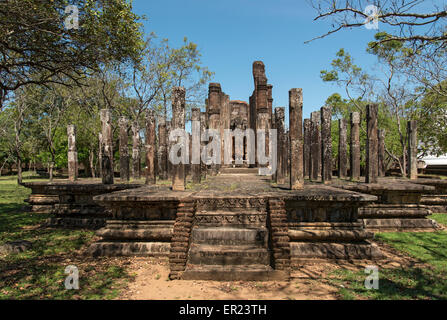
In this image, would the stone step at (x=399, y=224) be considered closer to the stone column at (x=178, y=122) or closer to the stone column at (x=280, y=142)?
the stone column at (x=280, y=142)

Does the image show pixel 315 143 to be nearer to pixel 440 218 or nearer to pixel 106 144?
pixel 440 218

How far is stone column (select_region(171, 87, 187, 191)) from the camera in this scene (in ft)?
24.2

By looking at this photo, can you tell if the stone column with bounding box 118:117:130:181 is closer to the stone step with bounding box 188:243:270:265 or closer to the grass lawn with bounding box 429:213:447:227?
the stone step with bounding box 188:243:270:265

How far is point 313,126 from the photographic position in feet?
39.4

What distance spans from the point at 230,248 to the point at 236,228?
0.44m

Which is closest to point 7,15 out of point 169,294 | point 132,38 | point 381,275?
point 132,38

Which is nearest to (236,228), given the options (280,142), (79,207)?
(280,142)

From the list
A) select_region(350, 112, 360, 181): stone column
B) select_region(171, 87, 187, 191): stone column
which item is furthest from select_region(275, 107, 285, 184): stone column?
select_region(350, 112, 360, 181): stone column

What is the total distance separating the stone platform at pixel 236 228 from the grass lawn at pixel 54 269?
645 mm

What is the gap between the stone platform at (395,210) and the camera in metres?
8.65

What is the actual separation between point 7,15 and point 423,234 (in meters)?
12.0

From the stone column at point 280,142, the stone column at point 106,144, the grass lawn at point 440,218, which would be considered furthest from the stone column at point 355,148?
the stone column at point 106,144

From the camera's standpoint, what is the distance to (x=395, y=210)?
8.79 metres

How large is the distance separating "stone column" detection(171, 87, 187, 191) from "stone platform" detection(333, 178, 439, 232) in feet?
16.1
